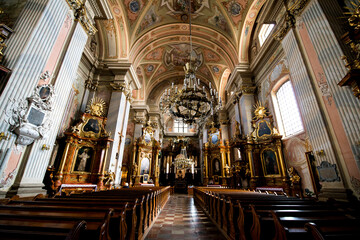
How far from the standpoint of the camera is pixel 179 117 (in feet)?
23.4

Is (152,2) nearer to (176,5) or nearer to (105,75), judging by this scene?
(176,5)

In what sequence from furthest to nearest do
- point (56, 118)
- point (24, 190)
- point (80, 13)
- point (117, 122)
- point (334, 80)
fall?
point (117, 122) → point (80, 13) → point (56, 118) → point (334, 80) → point (24, 190)

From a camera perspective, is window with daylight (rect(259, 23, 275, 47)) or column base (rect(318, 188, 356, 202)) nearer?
column base (rect(318, 188, 356, 202))

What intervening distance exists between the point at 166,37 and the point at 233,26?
485cm

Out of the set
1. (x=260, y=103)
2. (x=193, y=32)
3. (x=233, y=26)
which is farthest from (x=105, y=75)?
Answer: (x=260, y=103)

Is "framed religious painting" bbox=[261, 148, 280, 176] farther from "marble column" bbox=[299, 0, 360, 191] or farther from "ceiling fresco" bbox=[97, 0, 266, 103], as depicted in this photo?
"ceiling fresco" bbox=[97, 0, 266, 103]

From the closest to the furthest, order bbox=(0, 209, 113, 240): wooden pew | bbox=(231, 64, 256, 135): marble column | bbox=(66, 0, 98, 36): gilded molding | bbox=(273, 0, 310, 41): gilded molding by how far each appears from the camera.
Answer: bbox=(0, 209, 113, 240): wooden pew → bbox=(273, 0, 310, 41): gilded molding → bbox=(66, 0, 98, 36): gilded molding → bbox=(231, 64, 256, 135): marble column

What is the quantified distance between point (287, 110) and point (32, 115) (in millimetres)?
9115

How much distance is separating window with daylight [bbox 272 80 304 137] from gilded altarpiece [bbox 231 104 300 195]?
16.7 inches

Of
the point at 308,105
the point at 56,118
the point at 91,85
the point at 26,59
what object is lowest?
the point at 56,118

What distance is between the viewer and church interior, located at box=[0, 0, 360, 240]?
7.18 ft

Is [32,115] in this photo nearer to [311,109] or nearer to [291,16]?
[311,109]

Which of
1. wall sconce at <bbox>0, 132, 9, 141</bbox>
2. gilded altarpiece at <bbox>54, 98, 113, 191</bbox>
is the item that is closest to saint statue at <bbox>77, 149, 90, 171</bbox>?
gilded altarpiece at <bbox>54, 98, 113, 191</bbox>

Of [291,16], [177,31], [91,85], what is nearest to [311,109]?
[291,16]
